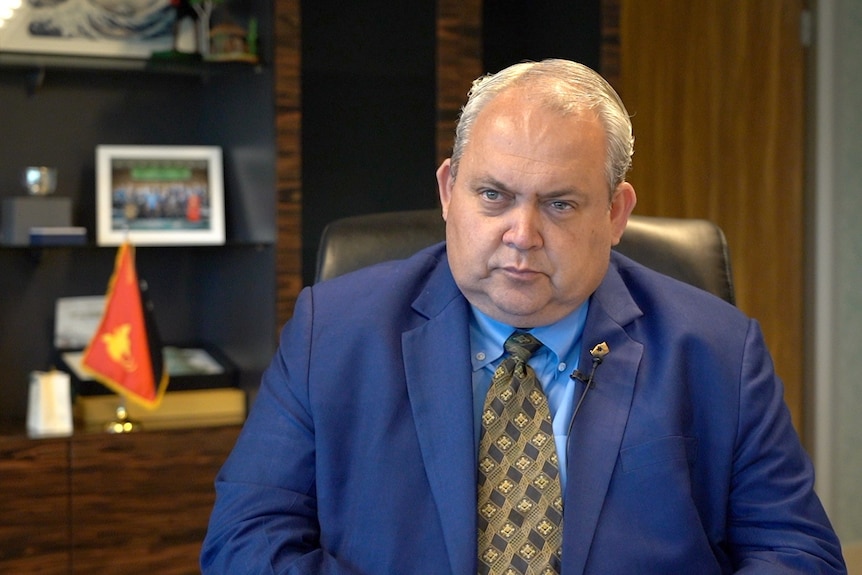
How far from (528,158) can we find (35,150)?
6.98 ft

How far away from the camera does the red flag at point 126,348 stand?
2.91 m

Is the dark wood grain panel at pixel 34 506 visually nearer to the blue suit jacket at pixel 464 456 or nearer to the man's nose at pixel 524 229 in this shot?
the blue suit jacket at pixel 464 456

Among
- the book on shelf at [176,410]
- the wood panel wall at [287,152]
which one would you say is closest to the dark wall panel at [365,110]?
the wood panel wall at [287,152]

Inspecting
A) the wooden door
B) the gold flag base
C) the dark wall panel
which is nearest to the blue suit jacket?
the gold flag base

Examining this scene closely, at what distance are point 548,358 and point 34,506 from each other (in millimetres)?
1643

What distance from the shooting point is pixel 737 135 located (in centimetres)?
375

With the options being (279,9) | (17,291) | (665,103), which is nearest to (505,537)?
(279,9)

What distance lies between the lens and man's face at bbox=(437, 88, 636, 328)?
152 centimetres

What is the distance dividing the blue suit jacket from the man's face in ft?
0.35

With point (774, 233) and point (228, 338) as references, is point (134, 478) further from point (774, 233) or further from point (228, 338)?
point (774, 233)

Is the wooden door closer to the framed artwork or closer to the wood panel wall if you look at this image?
the wood panel wall

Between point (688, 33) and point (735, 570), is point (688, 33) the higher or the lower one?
the higher one

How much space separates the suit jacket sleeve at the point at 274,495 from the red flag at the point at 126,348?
1.37 metres

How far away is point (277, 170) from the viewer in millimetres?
2838
